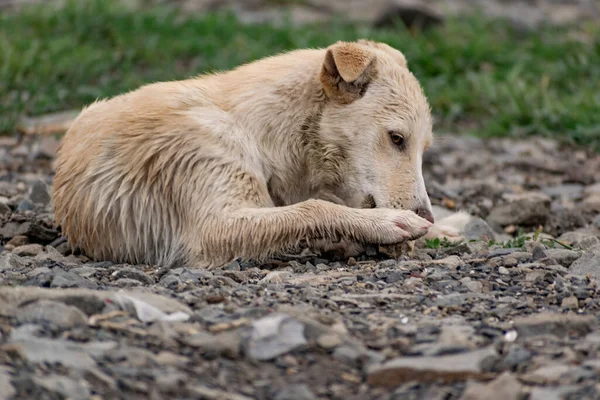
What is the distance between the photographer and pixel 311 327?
3.69 metres

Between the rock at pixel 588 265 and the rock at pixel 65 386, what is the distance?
8.61 ft

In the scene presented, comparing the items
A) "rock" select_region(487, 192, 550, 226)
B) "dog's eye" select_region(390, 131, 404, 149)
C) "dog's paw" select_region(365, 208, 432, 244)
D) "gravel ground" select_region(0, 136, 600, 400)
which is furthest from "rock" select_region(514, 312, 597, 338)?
"rock" select_region(487, 192, 550, 226)

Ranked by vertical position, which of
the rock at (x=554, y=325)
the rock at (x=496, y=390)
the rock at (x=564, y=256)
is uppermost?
the rock at (x=496, y=390)

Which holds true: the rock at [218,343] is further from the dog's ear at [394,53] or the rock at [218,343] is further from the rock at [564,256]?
the dog's ear at [394,53]

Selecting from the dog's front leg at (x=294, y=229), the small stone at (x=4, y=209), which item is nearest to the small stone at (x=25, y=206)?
the small stone at (x=4, y=209)

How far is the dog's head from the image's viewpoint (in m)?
5.63

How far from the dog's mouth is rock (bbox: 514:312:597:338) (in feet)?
6.06

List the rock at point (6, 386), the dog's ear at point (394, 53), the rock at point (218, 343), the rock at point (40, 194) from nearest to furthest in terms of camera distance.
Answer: the rock at point (6, 386) → the rock at point (218, 343) → the dog's ear at point (394, 53) → the rock at point (40, 194)

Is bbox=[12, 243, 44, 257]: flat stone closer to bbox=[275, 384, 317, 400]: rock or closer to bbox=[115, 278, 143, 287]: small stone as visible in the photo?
bbox=[115, 278, 143, 287]: small stone

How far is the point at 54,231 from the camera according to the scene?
19.8 ft

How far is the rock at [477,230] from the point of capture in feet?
20.7

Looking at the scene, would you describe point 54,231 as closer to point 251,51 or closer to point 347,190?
point 347,190

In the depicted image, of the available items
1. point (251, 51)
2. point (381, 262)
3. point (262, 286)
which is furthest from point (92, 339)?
point (251, 51)

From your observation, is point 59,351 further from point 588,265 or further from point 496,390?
point 588,265
